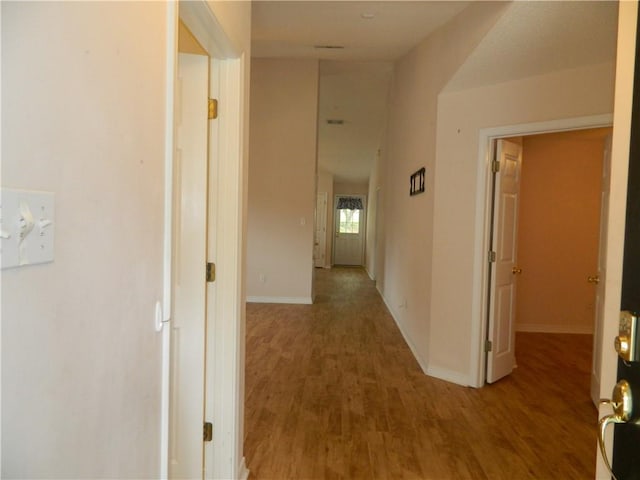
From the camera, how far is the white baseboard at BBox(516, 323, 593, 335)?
504 centimetres

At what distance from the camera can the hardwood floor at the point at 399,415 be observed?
2.16 m

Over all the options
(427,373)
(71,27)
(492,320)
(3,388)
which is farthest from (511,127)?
(3,388)

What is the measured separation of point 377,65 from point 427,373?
153 inches

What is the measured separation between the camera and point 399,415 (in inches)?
107

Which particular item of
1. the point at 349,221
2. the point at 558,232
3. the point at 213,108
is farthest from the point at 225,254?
the point at 349,221

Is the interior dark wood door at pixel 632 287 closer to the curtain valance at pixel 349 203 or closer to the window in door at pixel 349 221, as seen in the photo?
the window in door at pixel 349 221

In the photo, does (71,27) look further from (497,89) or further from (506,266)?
(506,266)

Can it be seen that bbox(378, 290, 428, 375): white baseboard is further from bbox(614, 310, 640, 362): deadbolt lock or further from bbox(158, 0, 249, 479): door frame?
bbox(614, 310, 640, 362): deadbolt lock

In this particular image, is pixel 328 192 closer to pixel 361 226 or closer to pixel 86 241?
pixel 361 226

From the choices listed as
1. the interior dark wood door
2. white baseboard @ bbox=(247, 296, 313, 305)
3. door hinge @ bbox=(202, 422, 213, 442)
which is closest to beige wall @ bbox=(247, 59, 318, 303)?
white baseboard @ bbox=(247, 296, 313, 305)

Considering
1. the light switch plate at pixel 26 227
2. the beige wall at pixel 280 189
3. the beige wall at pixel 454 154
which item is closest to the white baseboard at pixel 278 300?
the beige wall at pixel 280 189

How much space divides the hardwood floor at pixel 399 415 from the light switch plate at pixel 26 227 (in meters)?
1.80

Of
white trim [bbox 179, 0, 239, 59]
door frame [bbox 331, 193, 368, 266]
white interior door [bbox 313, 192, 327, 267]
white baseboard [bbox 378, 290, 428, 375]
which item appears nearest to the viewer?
white trim [bbox 179, 0, 239, 59]

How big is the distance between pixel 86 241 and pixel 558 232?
5.40m
